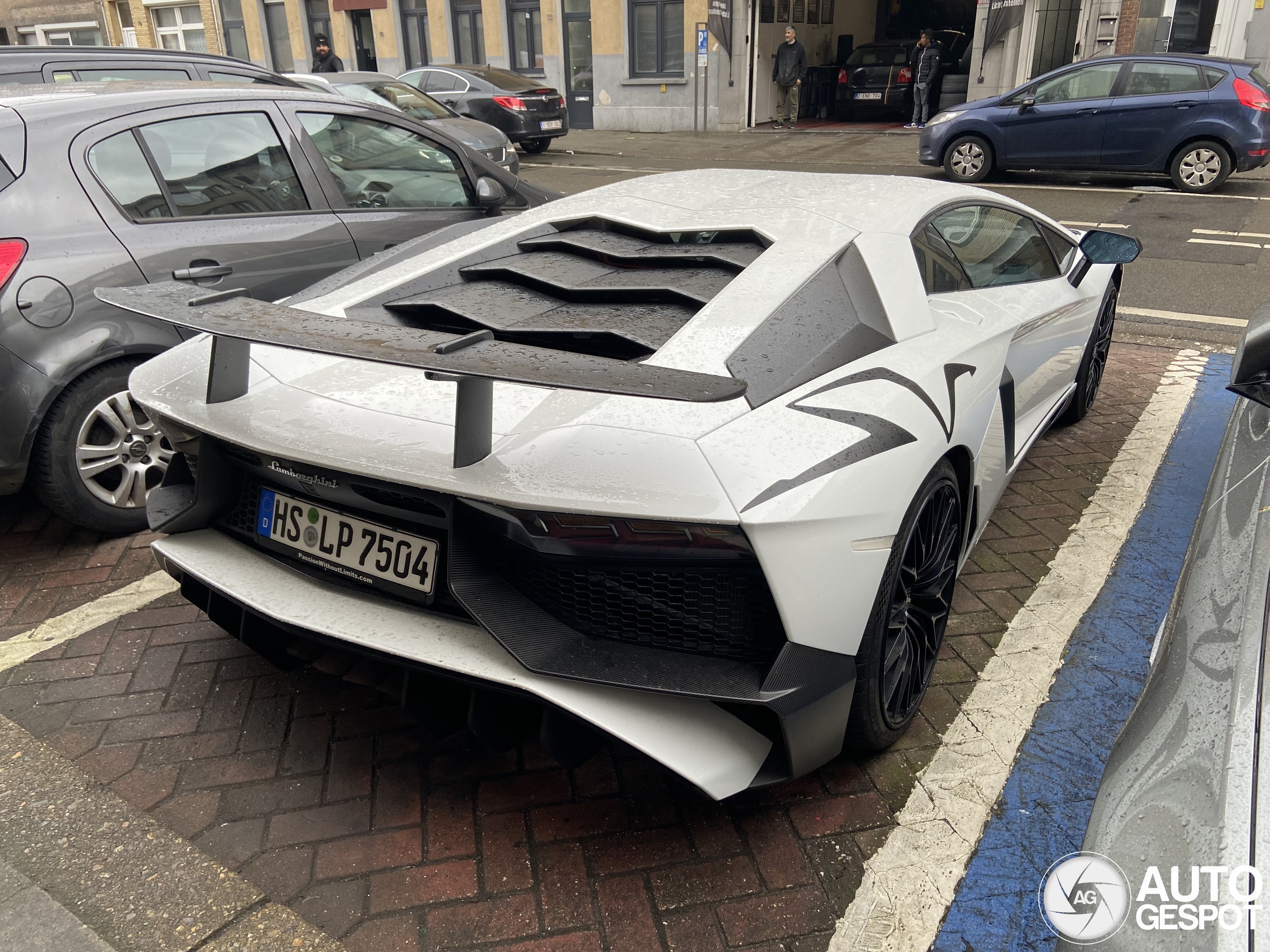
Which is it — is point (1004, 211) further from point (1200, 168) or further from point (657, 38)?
point (657, 38)

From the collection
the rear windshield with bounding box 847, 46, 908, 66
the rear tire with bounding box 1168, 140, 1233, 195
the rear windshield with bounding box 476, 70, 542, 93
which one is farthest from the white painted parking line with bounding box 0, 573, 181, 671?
the rear windshield with bounding box 847, 46, 908, 66

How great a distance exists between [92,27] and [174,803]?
1313 inches

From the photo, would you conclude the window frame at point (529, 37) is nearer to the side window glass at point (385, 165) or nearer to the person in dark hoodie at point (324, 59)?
the person in dark hoodie at point (324, 59)

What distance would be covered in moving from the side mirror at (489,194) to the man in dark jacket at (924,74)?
1606 centimetres

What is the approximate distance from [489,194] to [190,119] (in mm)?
1366

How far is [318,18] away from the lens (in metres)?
25.3

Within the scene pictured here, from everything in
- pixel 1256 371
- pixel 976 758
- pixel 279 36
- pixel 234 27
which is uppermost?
pixel 234 27

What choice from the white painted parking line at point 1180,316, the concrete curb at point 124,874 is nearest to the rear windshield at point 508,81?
the white painted parking line at point 1180,316

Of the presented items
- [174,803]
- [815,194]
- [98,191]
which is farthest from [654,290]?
[98,191]

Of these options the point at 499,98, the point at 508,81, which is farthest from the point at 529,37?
the point at 499,98

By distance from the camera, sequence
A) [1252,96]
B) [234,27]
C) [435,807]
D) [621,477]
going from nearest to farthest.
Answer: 1. [621,477]
2. [435,807]
3. [1252,96]
4. [234,27]

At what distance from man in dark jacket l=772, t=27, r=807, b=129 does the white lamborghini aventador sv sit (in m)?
19.0

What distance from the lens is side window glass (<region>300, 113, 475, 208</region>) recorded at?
14.4 ft

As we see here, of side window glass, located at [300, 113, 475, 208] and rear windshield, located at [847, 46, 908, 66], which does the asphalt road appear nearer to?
rear windshield, located at [847, 46, 908, 66]
